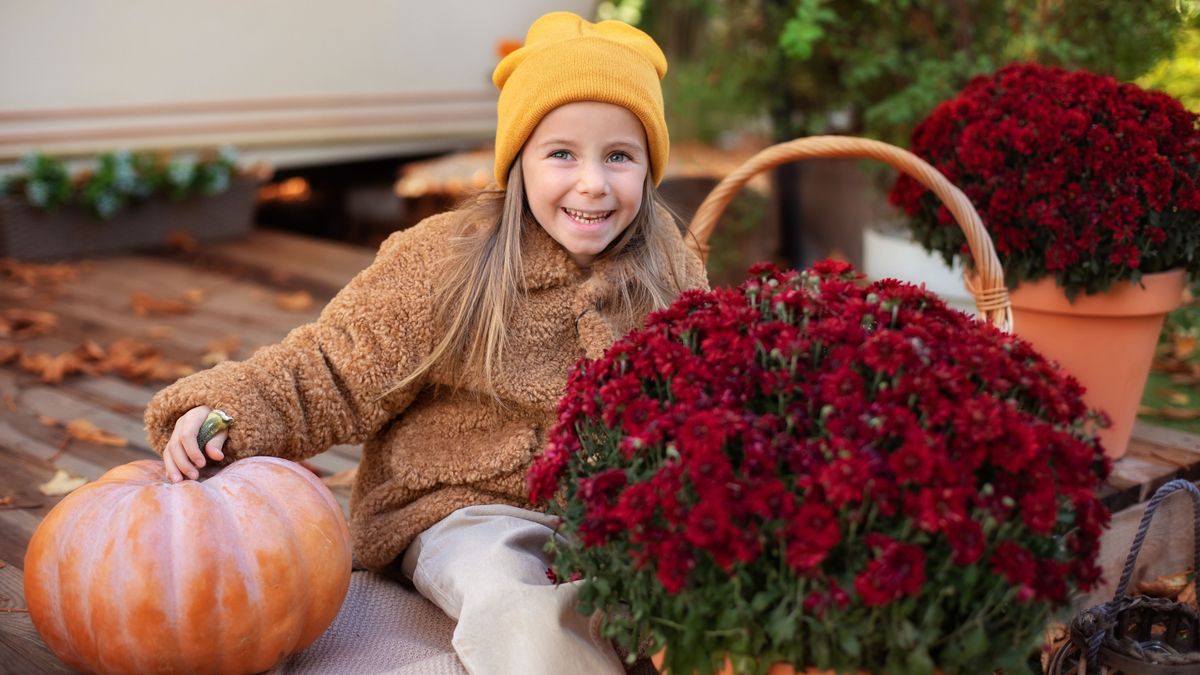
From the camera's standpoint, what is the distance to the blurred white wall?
4996 millimetres

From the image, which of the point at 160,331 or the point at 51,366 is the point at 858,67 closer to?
the point at 160,331

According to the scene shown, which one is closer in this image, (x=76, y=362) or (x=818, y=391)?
(x=818, y=391)

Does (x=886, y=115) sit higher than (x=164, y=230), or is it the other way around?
(x=886, y=115)

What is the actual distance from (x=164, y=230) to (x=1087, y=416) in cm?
489

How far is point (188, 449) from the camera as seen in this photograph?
1.92m

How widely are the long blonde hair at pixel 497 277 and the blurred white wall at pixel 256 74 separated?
11.7 ft

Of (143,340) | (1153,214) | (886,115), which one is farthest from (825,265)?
(143,340)

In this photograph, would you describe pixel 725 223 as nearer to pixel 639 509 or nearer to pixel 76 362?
pixel 76 362

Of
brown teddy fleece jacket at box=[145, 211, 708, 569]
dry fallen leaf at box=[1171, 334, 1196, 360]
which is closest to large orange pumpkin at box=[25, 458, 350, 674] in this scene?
brown teddy fleece jacket at box=[145, 211, 708, 569]

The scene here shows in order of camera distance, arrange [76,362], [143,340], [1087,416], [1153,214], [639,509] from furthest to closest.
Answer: [143,340], [76,362], [1153,214], [1087,416], [639,509]

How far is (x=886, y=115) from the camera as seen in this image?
426 centimetres

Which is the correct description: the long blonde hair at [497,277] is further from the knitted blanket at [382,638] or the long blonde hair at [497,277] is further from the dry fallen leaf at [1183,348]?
the dry fallen leaf at [1183,348]

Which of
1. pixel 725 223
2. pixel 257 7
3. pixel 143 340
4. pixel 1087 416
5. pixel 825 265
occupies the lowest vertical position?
pixel 143 340

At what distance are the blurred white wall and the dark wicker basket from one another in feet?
15.8
